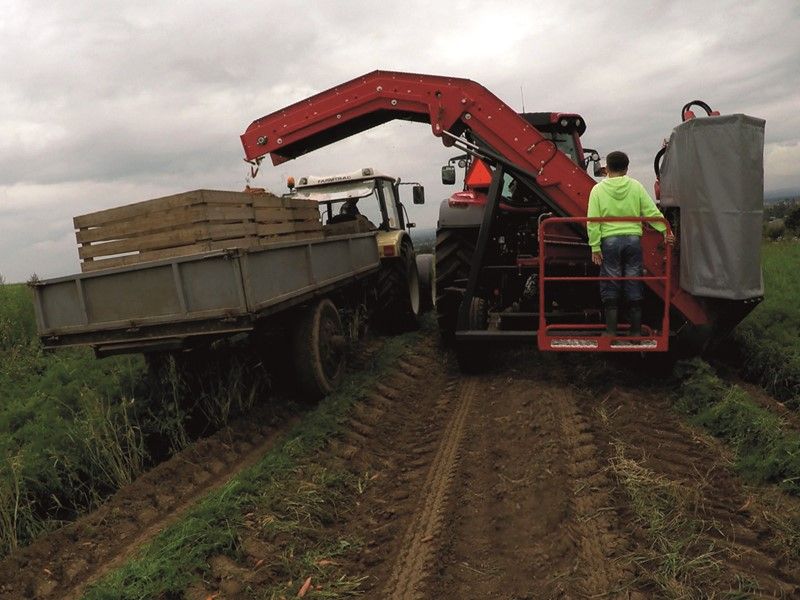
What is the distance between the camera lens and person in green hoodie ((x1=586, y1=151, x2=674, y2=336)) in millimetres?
4816

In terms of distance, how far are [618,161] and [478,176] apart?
2.12 meters

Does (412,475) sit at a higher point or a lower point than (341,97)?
lower

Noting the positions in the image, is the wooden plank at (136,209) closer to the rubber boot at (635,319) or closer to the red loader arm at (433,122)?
the red loader arm at (433,122)

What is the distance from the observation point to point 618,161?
192 inches

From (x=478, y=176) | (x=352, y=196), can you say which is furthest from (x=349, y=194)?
(x=478, y=176)

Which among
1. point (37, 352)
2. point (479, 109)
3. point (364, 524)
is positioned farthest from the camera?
point (37, 352)

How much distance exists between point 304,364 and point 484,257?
2.02 m

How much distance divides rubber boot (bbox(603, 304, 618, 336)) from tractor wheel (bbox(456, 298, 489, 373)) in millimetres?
1334

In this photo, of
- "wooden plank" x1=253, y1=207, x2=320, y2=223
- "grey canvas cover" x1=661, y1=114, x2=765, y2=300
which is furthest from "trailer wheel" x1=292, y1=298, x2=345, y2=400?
"grey canvas cover" x1=661, y1=114, x2=765, y2=300

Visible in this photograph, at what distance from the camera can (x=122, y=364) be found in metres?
6.38

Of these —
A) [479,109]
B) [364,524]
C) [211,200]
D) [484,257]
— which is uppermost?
[479,109]

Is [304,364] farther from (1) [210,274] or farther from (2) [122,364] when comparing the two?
(2) [122,364]

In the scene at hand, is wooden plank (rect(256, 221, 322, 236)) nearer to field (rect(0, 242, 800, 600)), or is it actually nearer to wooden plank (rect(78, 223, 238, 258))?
wooden plank (rect(78, 223, 238, 258))

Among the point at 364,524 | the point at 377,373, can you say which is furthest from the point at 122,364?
the point at 364,524
